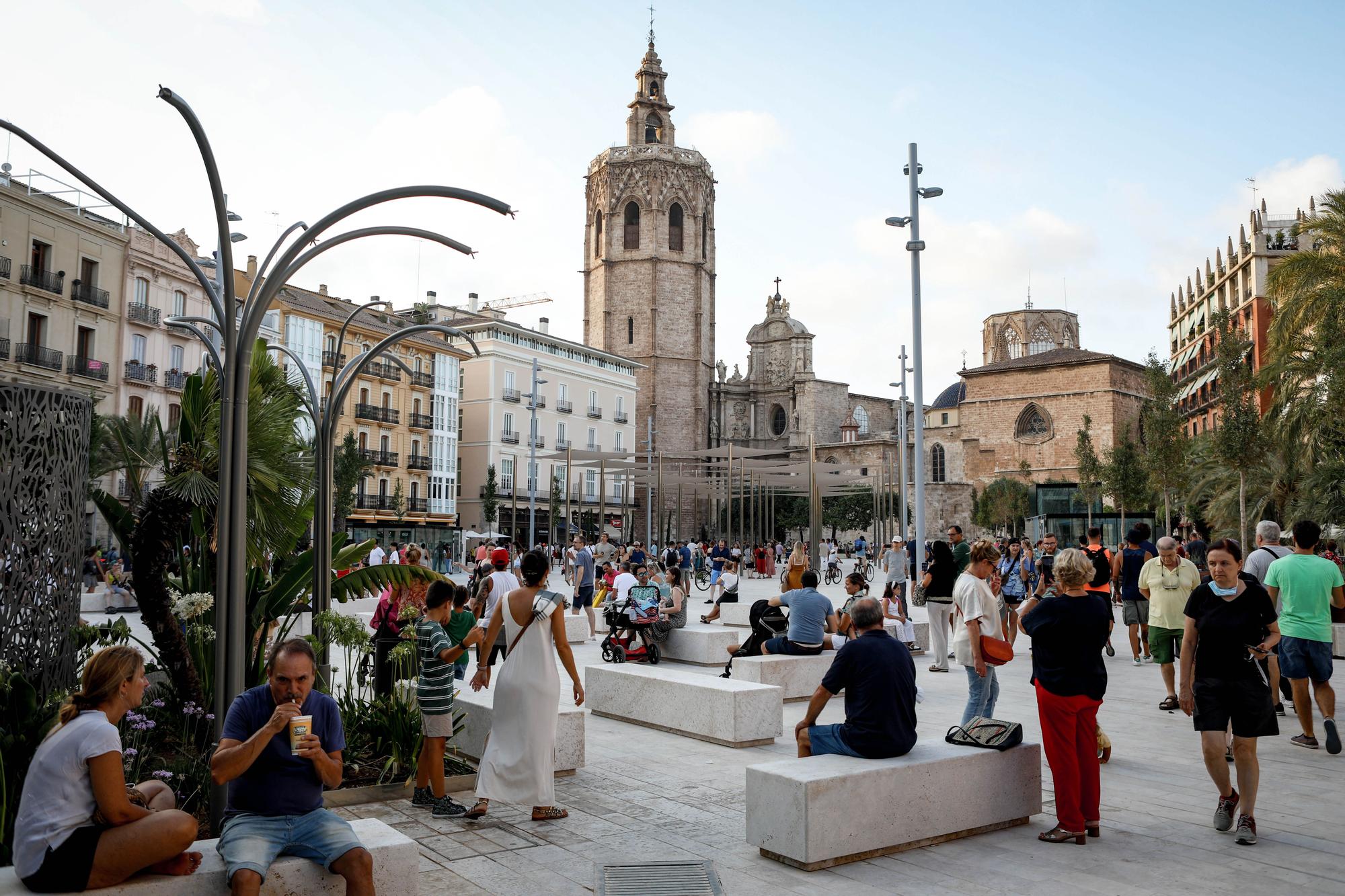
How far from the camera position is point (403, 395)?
51.6 m

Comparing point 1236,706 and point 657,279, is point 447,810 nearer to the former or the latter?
point 1236,706

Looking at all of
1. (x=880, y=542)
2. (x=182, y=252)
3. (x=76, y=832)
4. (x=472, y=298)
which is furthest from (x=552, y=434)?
(x=76, y=832)

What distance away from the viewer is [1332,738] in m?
7.46

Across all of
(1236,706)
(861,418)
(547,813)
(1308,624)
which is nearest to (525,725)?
(547,813)

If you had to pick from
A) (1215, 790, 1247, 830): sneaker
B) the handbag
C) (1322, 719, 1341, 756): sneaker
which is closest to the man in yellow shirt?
(1322, 719, 1341, 756): sneaker

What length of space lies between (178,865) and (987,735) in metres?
3.96

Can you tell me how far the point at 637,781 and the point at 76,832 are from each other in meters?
3.81

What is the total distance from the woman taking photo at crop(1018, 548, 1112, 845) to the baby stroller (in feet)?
22.5

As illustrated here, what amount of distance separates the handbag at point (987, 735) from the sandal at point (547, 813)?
214 cm

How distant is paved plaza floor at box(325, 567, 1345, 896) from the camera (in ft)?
15.5

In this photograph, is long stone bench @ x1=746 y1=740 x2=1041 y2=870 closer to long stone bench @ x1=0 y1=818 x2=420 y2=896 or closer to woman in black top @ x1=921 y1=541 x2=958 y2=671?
long stone bench @ x1=0 y1=818 x2=420 y2=896

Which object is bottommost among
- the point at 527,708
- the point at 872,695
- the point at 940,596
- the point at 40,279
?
the point at 527,708

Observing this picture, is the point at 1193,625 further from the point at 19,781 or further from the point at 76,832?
the point at 19,781

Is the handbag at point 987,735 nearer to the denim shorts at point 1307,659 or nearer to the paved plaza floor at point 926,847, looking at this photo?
the paved plaza floor at point 926,847
